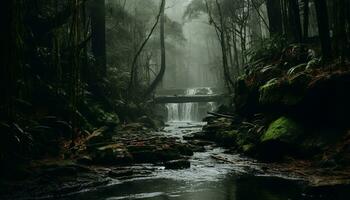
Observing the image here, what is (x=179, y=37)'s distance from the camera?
32281 millimetres

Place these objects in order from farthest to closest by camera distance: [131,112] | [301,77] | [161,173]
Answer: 1. [131,112]
2. [301,77]
3. [161,173]

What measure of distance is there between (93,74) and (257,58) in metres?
6.62

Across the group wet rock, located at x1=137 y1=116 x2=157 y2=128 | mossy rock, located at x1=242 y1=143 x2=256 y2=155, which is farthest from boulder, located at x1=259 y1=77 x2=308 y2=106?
wet rock, located at x1=137 y1=116 x2=157 y2=128

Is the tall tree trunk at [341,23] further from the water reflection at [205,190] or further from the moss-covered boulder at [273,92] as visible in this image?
the water reflection at [205,190]

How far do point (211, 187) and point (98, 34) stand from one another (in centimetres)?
1209

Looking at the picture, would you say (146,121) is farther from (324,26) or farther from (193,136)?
(324,26)

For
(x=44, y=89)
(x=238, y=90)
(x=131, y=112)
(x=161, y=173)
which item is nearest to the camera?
(x=161, y=173)

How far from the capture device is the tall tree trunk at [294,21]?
11109 mm

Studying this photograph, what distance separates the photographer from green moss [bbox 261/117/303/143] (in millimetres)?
7902

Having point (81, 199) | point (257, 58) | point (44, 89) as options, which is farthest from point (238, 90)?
point (81, 199)

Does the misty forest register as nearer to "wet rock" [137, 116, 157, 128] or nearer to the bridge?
"wet rock" [137, 116, 157, 128]

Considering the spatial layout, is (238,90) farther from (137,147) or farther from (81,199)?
(81,199)

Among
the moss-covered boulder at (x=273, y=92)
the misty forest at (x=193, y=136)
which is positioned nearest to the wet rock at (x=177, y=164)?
the misty forest at (x=193, y=136)

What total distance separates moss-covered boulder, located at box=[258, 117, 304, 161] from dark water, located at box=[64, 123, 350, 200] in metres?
0.55
